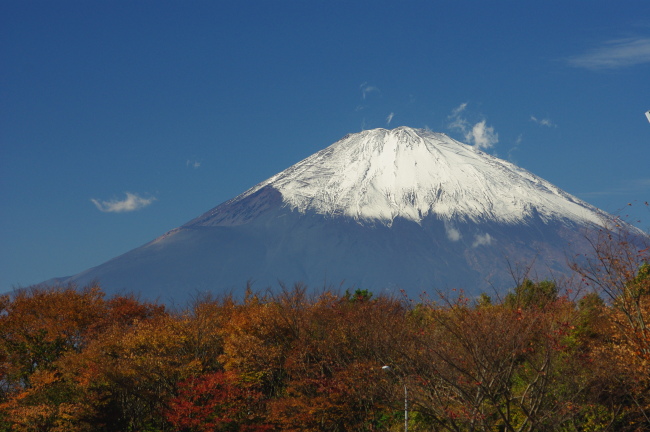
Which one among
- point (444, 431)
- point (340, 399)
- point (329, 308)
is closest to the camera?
point (444, 431)

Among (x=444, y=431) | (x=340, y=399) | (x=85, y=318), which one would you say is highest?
(x=85, y=318)

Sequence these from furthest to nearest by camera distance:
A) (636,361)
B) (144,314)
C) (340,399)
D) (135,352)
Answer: (144,314) < (135,352) < (340,399) < (636,361)

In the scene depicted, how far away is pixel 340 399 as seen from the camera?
33.2m

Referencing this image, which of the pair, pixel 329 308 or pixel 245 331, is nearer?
pixel 245 331

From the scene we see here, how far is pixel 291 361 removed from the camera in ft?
114

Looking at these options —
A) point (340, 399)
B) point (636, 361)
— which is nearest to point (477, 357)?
point (636, 361)

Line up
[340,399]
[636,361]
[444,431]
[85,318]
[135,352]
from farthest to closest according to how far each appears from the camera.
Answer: [85,318] < [135,352] < [340,399] < [444,431] < [636,361]

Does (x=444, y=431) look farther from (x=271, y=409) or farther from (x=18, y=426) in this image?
(x=18, y=426)

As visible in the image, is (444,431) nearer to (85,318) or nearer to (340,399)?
(340,399)

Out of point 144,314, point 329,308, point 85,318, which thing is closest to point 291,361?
point 329,308

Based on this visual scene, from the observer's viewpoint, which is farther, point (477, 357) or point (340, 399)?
point (340, 399)

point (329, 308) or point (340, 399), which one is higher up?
point (329, 308)

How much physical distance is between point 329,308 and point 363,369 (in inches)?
321

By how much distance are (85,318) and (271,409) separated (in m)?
17.0
